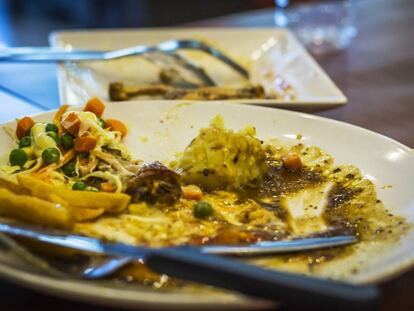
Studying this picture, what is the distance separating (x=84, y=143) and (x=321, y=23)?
270 centimetres

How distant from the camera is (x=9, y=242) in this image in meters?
1.42

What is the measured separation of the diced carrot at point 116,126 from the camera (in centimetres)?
225

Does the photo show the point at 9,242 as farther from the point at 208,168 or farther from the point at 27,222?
the point at 208,168

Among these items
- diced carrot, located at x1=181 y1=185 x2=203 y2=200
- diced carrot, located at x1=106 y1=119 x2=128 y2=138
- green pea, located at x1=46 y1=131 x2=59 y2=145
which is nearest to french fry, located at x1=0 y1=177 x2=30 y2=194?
green pea, located at x1=46 y1=131 x2=59 y2=145

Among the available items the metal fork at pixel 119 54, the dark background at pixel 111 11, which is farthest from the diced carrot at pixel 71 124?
the dark background at pixel 111 11

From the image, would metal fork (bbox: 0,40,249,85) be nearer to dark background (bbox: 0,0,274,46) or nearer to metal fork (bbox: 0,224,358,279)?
metal fork (bbox: 0,224,358,279)

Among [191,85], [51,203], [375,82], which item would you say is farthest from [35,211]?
[375,82]

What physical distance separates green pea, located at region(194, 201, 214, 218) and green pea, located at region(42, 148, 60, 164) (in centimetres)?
51

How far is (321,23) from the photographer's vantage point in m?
4.27

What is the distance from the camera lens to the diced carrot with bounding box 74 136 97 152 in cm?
203

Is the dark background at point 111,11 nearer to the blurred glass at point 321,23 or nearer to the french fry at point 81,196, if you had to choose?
the blurred glass at point 321,23

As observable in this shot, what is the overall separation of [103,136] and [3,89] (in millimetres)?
1021

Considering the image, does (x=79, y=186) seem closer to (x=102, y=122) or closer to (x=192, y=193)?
(x=192, y=193)

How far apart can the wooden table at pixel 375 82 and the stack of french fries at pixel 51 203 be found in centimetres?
18
